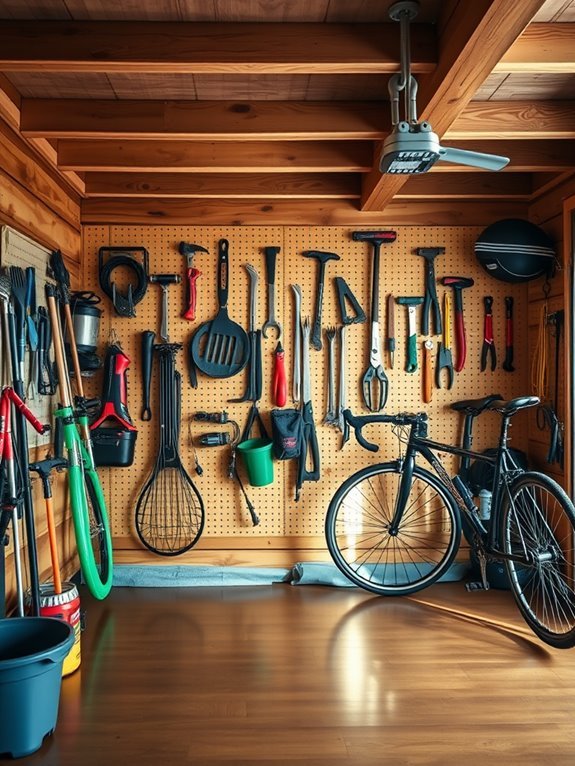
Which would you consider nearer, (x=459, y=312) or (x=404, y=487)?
(x=404, y=487)

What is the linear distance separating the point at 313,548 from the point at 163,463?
3.38ft

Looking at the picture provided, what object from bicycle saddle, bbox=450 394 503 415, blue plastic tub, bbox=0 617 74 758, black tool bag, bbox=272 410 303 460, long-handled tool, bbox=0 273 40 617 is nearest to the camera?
blue plastic tub, bbox=0 617 74 758

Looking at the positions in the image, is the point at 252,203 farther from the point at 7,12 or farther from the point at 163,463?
the point at 7,12

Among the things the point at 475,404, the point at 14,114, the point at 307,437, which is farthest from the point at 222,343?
the point at 14,114

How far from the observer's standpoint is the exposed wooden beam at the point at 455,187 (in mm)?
3863

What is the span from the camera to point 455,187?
3.88 metres

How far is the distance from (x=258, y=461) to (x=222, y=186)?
1.56 metres

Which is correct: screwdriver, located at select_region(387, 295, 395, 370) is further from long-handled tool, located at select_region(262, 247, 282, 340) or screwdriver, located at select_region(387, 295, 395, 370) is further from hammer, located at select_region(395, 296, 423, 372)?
Result: long-handled tool, located at select_region(262, 247, 282, 340)

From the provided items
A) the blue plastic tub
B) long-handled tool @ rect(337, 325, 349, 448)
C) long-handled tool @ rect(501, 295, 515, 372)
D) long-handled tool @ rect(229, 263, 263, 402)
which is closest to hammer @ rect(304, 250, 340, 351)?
long-handled tool @ rect(337, 325, 349, 448)

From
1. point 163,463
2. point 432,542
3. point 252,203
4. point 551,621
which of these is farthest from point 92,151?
point 551,621

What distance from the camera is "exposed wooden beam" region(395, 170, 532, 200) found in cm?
386

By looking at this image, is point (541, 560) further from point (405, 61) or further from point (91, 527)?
point (91, 527)

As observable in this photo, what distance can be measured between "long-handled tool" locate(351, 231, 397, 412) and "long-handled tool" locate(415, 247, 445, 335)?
226 millimetres

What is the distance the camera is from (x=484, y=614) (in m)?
3.51
